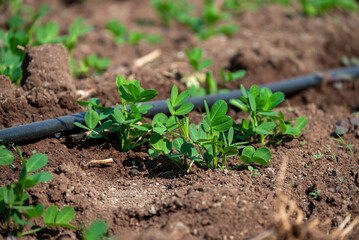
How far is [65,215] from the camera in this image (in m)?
1.59

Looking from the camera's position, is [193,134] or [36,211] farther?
[193,134]

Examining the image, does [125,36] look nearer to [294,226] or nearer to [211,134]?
[211,134]

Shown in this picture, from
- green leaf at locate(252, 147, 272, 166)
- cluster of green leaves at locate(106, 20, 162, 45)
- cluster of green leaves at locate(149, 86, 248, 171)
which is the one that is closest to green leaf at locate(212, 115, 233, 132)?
cluster of green leaves at locate(149, 86, 248, 171)

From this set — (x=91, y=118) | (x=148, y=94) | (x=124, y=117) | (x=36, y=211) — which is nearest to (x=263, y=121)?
(x=148, y=94)

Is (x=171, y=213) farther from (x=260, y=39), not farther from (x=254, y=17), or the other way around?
(x=254, y=17)

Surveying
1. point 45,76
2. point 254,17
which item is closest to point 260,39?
point 254,17

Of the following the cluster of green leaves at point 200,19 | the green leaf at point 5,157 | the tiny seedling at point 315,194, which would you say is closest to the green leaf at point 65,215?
the green leaf at point 5,157

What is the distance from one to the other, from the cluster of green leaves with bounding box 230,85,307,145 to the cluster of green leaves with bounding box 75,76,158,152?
551mm

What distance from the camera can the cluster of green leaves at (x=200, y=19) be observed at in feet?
12.4

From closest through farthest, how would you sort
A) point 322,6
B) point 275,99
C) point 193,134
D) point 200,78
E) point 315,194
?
point 315,194 < point 193,134 < point 275,99 < point 200,78 < point 322,6

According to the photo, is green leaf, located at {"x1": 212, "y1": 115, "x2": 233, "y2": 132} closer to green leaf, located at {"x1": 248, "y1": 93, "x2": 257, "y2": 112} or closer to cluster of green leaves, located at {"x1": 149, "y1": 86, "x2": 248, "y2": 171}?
cluster of green leaves, located at {"x1": 149, "y1": 86, "x2": 248, "y2": 171}

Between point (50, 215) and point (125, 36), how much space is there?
277cm

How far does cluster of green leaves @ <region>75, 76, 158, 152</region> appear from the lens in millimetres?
1899

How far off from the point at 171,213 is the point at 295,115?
1.25 m
